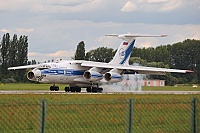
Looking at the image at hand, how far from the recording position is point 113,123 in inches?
760

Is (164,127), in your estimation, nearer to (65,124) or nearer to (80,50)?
(65,124)

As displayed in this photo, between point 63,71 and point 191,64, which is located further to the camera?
point 191,64

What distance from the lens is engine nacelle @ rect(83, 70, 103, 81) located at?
5206 cm

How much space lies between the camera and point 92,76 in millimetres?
52000

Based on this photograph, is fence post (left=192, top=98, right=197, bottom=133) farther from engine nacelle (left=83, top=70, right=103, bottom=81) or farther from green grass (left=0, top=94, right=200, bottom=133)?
engine nacelle (left=83, top=70, right=103, bottom=81)

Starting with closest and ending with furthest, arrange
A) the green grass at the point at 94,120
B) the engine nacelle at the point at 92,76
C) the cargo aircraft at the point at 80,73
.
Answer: the green grass at the point at 94,120 < the cargo aircraft at the point at 80,73 < the engine nacelle at the point at 92,76

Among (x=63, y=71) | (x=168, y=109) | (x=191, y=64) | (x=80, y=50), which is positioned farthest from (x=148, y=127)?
(x=191, y=64)

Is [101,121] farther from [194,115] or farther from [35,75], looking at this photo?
[35,75]

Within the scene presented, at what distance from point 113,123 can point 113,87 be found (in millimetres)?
41964

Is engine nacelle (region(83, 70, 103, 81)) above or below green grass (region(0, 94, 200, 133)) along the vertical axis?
above

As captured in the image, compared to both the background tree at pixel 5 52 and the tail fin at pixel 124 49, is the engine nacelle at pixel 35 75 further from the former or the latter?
the background tree at pixel 5 52

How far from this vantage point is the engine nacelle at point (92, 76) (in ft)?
171

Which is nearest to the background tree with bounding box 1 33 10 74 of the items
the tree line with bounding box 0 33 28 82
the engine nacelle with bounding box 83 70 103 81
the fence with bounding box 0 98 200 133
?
the tree line with bounding box 0 33 28 82

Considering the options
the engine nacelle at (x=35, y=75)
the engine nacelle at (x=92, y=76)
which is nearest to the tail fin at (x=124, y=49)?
the engine nacelle at (x=92, y=76)
